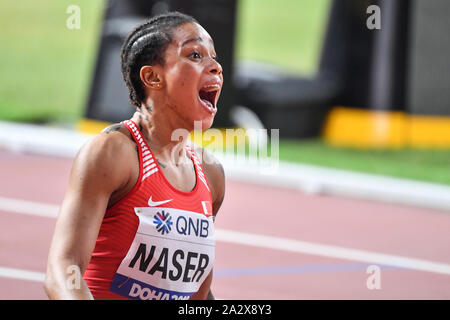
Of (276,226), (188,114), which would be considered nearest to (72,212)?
(188,114)

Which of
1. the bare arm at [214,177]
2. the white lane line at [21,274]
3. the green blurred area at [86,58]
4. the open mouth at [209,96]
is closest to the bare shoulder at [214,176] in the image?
the bare arm at [214,177]

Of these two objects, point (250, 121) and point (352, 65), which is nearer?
point (250, 121)

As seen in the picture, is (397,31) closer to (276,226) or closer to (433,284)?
(276,226)

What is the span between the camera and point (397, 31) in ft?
51.1

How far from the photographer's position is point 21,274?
757cm

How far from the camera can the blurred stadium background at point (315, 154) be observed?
8.42m

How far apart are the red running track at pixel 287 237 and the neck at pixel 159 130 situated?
3.71 m

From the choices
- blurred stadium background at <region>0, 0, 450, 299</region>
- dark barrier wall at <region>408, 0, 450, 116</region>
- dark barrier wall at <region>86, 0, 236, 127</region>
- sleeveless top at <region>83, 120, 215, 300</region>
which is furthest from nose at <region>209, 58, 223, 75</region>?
dark barrier wall at <region>408, 0, 450, 116</region>

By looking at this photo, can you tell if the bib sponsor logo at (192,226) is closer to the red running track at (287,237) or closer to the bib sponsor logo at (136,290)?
the bib sponsor logo at (136,290)

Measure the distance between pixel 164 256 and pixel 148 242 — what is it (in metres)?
0.09

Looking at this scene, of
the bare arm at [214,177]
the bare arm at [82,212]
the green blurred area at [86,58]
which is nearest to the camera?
the bare arm at [82,212]

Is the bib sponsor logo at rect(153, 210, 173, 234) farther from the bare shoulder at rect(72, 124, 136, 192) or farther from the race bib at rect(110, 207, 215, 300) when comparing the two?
the bare shoulder at rect(72, 124, 136, 192)

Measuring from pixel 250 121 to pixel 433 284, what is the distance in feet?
24.5

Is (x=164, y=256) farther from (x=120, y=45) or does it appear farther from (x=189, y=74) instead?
(x=120, y=45)
